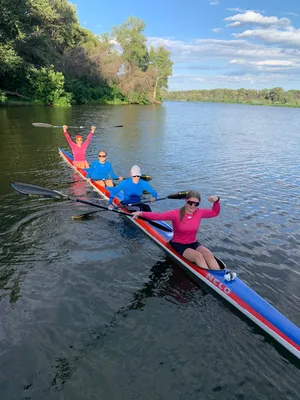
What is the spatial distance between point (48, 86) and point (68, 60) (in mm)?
13651

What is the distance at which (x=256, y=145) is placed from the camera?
25.9m

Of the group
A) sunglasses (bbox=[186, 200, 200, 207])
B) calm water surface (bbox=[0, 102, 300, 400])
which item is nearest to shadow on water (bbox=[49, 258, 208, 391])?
calm water surface (bbox=[0, 102, 300, 400])

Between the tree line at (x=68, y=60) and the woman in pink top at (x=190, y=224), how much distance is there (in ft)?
107

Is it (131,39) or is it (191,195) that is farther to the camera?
(131,39)

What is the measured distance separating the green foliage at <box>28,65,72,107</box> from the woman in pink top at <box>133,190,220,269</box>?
1658 inches

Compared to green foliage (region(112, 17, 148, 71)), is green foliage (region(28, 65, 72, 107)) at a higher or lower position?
lower

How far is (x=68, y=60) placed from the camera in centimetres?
5691

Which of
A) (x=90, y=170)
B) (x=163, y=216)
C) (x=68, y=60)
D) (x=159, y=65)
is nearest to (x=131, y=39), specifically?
(x=159, y=65)

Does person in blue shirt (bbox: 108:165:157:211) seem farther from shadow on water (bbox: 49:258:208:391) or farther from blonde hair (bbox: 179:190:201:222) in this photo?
blonde hair (bbox: 179:190:201:222)

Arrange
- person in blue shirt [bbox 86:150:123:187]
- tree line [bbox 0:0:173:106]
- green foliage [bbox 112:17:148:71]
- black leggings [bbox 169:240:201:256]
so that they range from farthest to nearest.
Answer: green foliage [bbox 112:17:148:71] < tree line [bbox 0:0:173:106] < person in blue shirt [bbox 86:150:123:187] < black leggings [bbox 169:240:201:256]

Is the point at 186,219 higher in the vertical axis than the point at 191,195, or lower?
lower

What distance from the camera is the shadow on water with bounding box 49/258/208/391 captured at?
4895 mm

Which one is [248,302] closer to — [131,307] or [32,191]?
[131,307]

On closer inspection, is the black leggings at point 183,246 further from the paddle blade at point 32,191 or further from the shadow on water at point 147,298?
the paddle blade at point 32,191
